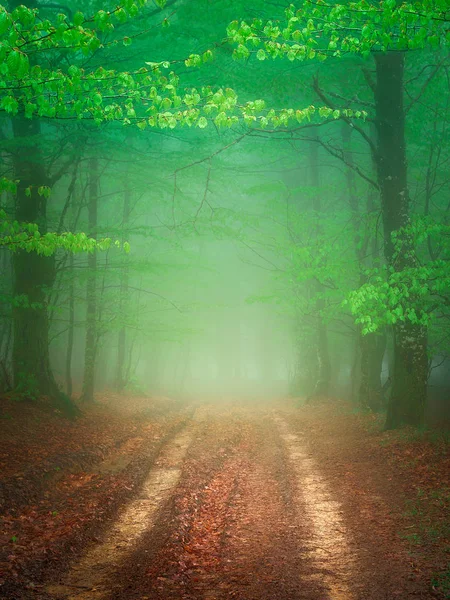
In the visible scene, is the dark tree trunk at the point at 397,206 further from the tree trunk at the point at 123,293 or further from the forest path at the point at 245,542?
the tree trunk at the point at 123,293

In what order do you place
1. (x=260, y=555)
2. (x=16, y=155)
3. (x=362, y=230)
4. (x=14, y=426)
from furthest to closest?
1. (x=362, y=230)
2. (x=16, y=155)
3. (x=14, y=426)
4. (x=260, y=555)

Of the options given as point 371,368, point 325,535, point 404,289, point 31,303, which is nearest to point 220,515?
point 325,535

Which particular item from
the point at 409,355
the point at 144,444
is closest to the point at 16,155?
the point at 144,444

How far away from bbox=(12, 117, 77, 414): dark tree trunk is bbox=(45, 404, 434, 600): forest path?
557 cm

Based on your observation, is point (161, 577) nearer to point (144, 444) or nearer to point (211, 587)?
point (211, 587)

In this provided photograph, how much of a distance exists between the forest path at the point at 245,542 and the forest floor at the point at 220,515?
0.02 m

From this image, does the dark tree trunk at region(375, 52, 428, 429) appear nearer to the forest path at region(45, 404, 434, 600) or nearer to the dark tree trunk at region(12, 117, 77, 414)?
the forest path at region(45, 404, 434, 600)

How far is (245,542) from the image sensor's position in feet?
20.0

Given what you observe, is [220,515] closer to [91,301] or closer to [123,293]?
[91,301]

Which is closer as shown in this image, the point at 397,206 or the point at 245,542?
the point at 245,542

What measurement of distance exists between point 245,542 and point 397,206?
9382 millimetres

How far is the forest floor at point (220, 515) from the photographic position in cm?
484

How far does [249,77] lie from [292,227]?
8.99 metres

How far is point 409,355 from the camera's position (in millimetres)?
11055
